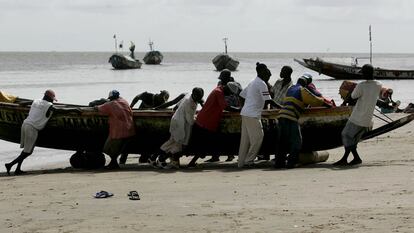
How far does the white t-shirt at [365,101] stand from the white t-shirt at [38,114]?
15.4ft

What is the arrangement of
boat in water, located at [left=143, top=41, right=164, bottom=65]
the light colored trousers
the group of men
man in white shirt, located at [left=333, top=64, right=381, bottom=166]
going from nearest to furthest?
man in white shirt, located at [left=333, top=64, right=381, bottom=166], the group of men, the light colored trousers, boat in water, located at [left=143, top=41, right=164, bottom=65]

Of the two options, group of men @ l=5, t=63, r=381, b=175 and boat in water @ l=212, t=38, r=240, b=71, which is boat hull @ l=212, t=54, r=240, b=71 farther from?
group of men @ l=5, t=63, r=381, b=175

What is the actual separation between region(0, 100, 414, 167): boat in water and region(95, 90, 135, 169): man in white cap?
312 mm

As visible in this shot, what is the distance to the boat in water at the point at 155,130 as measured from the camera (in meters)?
13.3

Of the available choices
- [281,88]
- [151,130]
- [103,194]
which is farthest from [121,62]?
[103,194]

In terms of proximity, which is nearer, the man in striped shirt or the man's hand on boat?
the man in striped shirt

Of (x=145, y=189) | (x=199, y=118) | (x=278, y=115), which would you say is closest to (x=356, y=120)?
(x=278, y=115)

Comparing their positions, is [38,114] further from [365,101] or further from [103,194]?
[365,101]

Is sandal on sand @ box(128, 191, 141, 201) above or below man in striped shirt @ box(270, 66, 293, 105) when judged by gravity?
below

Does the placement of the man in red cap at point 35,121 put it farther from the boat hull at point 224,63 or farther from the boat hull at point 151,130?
the boat hull at point 224,63

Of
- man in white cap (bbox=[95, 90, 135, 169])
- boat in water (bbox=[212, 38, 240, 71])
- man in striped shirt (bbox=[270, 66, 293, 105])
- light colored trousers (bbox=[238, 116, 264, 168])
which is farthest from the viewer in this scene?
boat in water (bbox=[212, 38, 240, 71])

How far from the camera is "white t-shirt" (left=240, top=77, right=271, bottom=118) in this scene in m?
12.4

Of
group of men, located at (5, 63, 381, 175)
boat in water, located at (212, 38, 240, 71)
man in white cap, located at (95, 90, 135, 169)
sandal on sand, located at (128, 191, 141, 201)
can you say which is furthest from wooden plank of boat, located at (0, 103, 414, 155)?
boat in water, located at (212, 38, 240, 71)

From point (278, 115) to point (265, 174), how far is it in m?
1.20
